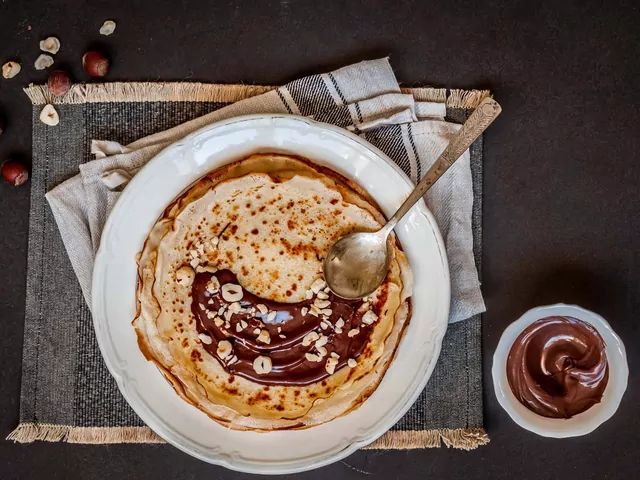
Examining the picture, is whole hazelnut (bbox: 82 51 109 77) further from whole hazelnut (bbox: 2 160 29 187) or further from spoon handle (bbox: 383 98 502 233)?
spoon handle (bbox: 383 98 502 233)

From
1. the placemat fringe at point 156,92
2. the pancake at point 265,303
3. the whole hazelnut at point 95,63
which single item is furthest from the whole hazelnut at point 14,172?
the pancake at point 265,303

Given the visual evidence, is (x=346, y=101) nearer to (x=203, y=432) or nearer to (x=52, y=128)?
(x=52, y=128)

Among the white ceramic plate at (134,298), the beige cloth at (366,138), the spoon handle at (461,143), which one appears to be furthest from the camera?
the beige cloth at (366,138)

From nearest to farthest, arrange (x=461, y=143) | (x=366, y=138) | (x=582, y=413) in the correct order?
(x=461, y=143) → (x=582, y=413) → (x=366, y=138)

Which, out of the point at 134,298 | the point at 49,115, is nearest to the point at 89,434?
the point at 134,298

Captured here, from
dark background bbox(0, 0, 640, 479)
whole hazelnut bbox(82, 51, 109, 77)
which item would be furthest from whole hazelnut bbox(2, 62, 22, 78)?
whole hazelnut bbox(82, 51, 109, 77)

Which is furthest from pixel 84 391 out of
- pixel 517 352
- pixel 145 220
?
pixel 517 352

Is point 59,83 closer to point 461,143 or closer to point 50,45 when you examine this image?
point 50,45

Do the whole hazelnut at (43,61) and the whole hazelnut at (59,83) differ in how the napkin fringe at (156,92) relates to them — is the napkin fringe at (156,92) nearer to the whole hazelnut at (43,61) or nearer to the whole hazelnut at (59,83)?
the whole hazelnut at (59,83)
